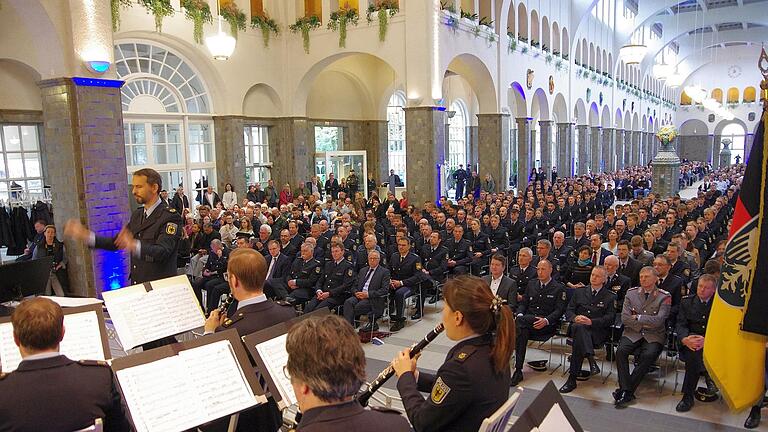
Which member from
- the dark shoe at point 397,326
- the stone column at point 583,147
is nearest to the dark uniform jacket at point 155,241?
the dark shoe at point 397,326

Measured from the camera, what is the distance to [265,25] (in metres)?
17.9

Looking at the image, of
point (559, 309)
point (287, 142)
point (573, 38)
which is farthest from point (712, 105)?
point (559, 309)

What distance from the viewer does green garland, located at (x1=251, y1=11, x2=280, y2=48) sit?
17578mm

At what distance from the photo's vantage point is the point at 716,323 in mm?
3023

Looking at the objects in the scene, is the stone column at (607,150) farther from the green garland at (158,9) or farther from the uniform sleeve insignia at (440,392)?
the uniform sleeve insignia at (440,392)

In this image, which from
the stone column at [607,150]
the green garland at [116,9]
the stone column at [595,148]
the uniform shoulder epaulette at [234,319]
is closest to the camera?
the uniform shoulder epaulette at [234,319]

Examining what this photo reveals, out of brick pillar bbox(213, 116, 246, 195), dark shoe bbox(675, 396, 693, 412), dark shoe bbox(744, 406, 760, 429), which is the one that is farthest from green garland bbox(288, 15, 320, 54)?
dark shoe bbox(744, 406, 760, 429)

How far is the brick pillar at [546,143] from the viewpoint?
26203mm

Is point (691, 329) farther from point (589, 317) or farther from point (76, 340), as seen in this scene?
point (76, 340)

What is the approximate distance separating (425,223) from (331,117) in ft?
41.1

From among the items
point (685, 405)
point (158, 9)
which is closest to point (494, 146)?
point (158, 9)

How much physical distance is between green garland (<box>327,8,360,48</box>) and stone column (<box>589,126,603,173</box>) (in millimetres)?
21125

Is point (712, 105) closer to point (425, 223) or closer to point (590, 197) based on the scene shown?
point (590, 197)

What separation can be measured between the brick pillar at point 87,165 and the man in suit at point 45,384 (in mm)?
7974
